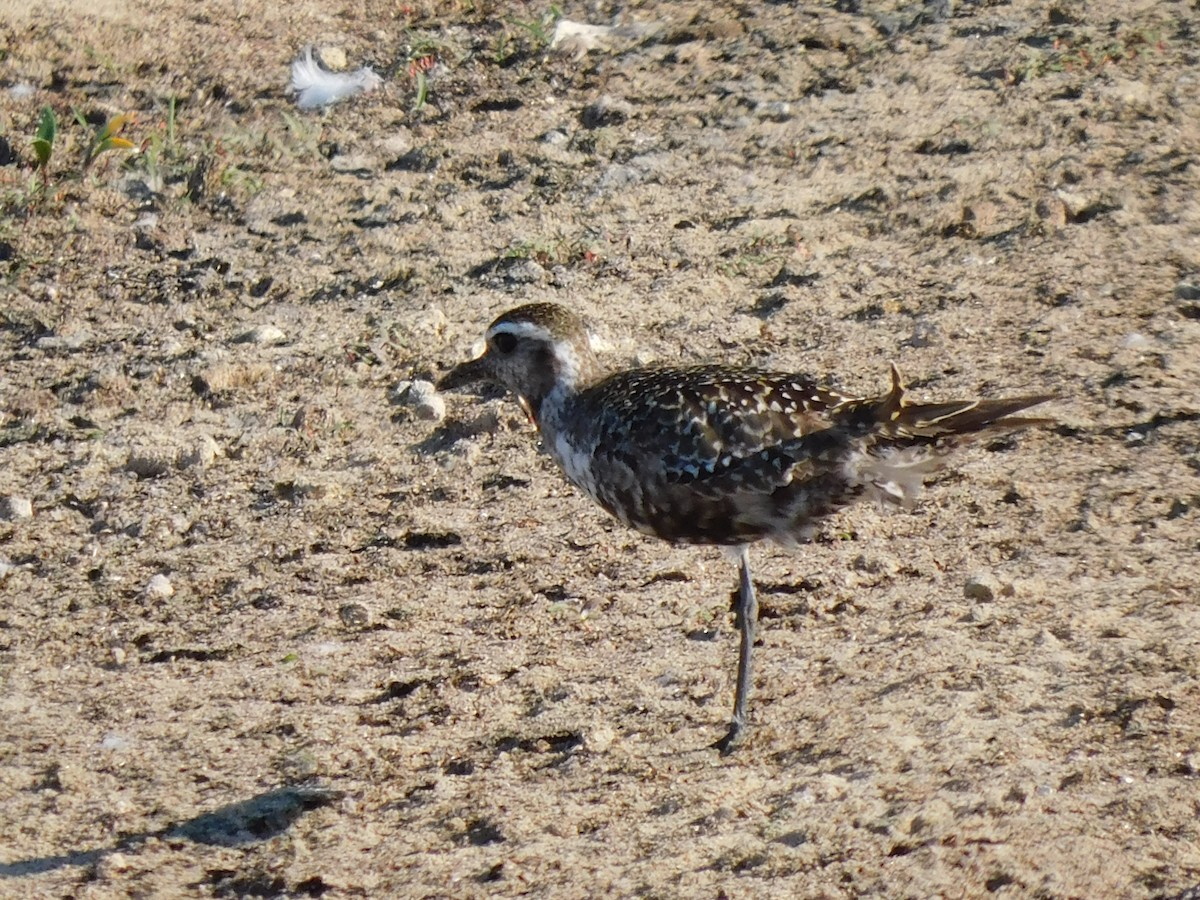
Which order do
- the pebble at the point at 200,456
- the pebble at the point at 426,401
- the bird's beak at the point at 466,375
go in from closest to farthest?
the bird's beak at the point at 466,375
the pebble at the point at 200,456
the pebble at the point at 426,401

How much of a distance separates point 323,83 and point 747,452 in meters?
4.78

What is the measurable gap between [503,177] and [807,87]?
1861mm

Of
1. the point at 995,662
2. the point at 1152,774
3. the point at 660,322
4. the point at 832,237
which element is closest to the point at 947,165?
the point at 832,237

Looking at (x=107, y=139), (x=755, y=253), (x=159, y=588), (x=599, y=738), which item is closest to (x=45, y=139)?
(x=107, y=139)

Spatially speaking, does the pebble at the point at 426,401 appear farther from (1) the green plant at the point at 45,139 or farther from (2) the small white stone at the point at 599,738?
(1) the green plant at the point at 45,139

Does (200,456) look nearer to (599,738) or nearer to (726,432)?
(599,738)

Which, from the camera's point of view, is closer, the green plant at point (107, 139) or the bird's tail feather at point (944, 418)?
the bird's tail feather at point (944, 418)

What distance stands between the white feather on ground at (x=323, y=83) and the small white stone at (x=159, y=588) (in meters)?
3.65

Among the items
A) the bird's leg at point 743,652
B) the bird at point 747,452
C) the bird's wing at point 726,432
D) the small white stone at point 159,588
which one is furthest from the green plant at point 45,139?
the bird's leg at point 743,652

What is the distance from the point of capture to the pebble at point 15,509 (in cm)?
709

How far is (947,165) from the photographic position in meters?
8.57

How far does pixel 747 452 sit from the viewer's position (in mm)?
5719

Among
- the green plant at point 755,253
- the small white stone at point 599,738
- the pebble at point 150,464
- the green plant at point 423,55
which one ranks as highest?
the green plant at point 423,55

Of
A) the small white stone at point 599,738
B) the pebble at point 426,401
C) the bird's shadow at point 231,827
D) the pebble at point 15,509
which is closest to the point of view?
the bird's shadow at point 231,827
